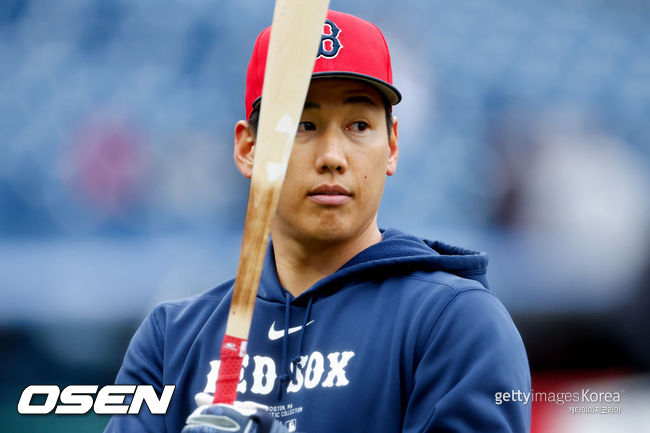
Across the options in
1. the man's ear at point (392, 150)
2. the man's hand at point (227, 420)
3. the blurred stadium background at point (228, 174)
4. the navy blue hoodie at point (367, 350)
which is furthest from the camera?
the blurred stadium background at point (228, 174)

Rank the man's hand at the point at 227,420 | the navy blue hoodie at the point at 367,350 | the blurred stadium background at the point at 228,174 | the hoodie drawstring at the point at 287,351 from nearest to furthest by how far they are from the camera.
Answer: the man's hand at the point at 227,420 < the navy blue hoodie at the point at 367,350 < the hoodie drawstring at the point at 287,351 < the blurred stadium background at the point at 228,174

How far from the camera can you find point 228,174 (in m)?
3.06

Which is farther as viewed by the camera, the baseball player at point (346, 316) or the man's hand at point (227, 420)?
the baseball player at point (346, 316)

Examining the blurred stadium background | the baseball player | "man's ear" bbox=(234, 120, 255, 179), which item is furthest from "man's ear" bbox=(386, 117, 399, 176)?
the blurred stadium background

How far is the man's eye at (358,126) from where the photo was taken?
3.75 ft

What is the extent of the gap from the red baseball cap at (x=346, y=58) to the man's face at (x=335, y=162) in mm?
20

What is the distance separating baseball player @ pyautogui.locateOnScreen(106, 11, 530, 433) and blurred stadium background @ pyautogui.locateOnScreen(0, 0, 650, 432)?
1.65 m

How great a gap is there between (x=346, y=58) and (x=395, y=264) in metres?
0.30

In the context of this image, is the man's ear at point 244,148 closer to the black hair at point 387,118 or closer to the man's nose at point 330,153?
the black hair at point 387,118

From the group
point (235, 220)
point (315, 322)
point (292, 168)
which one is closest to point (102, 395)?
point (315, 322)

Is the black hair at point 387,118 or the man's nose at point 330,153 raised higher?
the black hair at point 387,118

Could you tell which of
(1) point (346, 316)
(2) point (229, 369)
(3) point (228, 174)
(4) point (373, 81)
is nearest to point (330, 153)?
(4) point (373, 81)

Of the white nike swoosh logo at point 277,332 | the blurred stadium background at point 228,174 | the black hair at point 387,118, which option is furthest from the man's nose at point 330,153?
the blurred stadium background at point 228,174

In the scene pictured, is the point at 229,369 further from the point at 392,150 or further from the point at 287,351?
the point at 392,150
